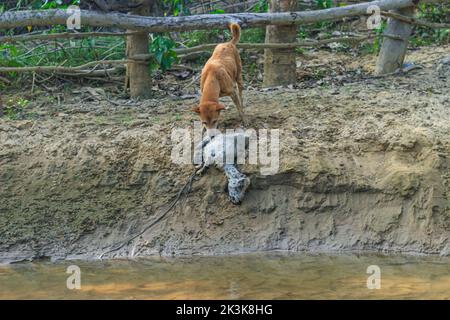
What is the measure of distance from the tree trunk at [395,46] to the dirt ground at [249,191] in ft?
4.92

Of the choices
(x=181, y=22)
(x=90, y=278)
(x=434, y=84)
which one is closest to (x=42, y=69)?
(x=181, y=22)

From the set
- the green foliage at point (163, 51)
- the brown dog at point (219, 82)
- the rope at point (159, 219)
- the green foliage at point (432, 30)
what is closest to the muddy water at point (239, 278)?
the rope at point (159, 219)

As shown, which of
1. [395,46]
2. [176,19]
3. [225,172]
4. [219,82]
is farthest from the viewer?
[395,46]

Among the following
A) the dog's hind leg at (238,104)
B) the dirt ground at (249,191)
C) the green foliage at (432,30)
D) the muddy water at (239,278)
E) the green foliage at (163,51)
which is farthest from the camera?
the green foliage at (432,30)

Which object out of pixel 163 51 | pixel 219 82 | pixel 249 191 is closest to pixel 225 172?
pixel 249 191

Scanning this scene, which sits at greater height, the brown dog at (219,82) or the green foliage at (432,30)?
the green foliage at (432,30)

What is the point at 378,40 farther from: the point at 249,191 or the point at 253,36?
the point at 249,191

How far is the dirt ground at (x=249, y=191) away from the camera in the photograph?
805 centimetres

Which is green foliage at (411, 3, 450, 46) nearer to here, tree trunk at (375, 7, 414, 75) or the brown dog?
tree trunk at (375, 7, 414, 75)

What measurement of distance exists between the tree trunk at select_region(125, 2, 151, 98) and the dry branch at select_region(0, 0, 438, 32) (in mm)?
401

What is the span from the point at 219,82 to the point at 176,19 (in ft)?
3.52

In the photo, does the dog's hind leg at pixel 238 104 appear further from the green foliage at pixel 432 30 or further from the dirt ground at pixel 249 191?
the green foliage at pixel 432 30

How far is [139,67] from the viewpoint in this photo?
32.5 feet
